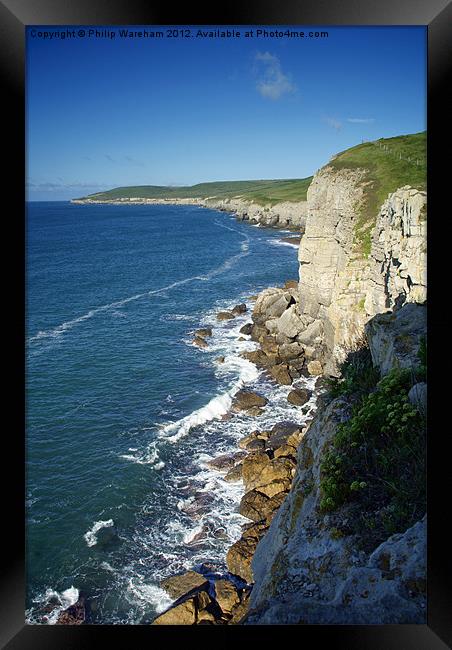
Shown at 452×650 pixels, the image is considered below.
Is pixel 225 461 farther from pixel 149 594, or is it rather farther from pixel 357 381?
pixel 357 381

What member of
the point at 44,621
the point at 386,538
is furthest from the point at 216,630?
the point at 44,621

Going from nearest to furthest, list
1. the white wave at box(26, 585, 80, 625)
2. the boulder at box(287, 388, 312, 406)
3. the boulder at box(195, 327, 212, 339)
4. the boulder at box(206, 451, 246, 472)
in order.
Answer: the white wave at box(26, 585, 80, 625) < the boulder at box(206, 451, 246, 472) < the boulder at box(287, 388, 312, 406) < the boulder at box(195, 327, 212, 339)

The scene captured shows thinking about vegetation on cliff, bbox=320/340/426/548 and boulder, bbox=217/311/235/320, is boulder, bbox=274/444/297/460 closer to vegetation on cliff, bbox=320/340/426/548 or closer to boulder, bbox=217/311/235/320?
vegetation on cliff, bbox=320/340/426/548

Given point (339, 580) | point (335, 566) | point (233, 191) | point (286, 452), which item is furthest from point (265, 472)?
point (233, 191)

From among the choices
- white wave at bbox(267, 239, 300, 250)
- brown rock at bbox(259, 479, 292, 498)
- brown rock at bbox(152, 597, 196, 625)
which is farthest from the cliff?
white wave at bbox(267, 239, 300, 250)

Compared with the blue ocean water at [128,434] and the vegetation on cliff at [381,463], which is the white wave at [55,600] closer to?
the blue ocean water at [128,434]

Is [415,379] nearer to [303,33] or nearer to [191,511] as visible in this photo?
[303,33]
